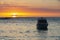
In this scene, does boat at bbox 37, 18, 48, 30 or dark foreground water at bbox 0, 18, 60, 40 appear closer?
dark foreground water at bbox 0, 18, 60, 40

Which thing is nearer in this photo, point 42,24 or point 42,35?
point 42,35

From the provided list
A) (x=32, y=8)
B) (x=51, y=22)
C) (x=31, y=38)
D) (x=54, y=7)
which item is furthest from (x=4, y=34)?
(x=54, y=7)

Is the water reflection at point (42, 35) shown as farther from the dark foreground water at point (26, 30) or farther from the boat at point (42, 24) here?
the boat at point (42, 24)

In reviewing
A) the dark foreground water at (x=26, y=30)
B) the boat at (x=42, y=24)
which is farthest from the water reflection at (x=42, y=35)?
the boat at (x=42, y=24)

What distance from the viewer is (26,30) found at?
3311 mm

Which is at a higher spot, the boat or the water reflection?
the boat

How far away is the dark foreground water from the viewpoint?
302 cm

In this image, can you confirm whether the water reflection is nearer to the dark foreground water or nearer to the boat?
the dark foreground water

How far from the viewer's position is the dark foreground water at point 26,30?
302 cm

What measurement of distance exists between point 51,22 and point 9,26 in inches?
33.4

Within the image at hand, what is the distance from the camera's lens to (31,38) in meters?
2.96

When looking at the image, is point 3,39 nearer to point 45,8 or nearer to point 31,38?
point 31,38

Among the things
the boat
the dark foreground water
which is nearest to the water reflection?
the dark foreground water

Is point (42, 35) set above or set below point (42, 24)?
below
